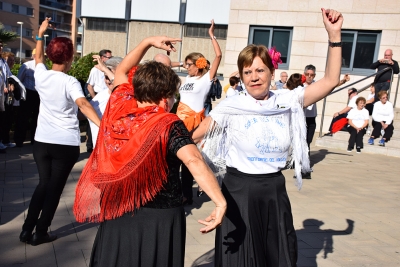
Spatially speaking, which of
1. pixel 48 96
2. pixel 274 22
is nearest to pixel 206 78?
pixel 48 96

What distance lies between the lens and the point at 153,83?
249 centimetres

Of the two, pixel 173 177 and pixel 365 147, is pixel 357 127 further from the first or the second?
pixel 173 177

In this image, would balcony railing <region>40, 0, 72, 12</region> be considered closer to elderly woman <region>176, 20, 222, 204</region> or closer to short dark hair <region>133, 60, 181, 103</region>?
elderly woman <region>176, 20, 222, 204</region>

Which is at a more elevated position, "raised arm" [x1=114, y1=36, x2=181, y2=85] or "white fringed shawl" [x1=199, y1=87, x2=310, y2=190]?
"raised arm" [x1=114, y1=36, x2=181, y2=85]

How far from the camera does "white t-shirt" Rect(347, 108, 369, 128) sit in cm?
1164

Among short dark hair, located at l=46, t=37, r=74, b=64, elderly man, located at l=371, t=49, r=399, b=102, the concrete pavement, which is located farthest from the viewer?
elderly man, located at l=371, t=49, r=399, b=102

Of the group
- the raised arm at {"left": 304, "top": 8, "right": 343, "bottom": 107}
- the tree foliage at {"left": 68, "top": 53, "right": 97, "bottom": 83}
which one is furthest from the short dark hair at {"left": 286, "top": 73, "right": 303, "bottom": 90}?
the tree foliage at {"left": 68, "top": 53, "right": 97, "bottom": 83}

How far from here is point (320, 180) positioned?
798 centimetres

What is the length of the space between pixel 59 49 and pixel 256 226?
236cm

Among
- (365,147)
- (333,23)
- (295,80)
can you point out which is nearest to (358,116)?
(365,147)

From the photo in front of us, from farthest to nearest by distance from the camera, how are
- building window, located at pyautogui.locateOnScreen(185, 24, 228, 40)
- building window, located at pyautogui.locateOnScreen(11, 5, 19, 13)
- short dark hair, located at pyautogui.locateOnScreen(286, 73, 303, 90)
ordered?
1. building window, located at pyautogui.locateOnScreen(11, 5, 19, 13)
2. building window, located at pyautogui.locateOnScreen(185, 24, 228, 40)
3. short dark hair, located at pyautogui.locateOnScreen(286, 73, 303, 90)

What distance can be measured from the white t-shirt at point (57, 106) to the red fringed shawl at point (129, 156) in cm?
151

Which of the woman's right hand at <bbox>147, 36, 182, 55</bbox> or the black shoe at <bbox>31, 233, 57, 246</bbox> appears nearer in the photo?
the woman's right hand at <bbox>147, 36, 182, 55</bbox>

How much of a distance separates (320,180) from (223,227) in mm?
5323
